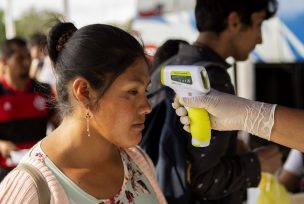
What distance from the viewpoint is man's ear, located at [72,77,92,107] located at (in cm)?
146

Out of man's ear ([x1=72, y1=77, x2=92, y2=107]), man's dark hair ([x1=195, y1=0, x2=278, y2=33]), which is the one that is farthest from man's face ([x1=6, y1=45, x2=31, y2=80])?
man's ear ([x1=72, y1=77, x2=92, y2=107])

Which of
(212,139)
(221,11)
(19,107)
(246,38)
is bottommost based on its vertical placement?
(19,107)

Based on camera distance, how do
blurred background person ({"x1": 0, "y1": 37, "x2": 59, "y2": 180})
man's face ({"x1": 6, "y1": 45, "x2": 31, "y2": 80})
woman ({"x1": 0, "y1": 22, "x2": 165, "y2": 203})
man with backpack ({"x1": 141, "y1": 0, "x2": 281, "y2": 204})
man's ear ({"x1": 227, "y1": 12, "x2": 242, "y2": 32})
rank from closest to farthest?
woman ({"x1": 0, "y1": 22, "x2": 165, "y2": 203}), man with backpack ({"x1": 141, "y1": 0, "x2": 281, "y2": 204}), man's ear ({"x1": 227, "y1": 12, "x2": 242, "y2": 32}), blurred background person ({"x1": 0, "y1": 37, "x2": 59, "y2": 180}), man's face ({"x1": 6, "y1": 45, "x2": 31, "y2": 80})

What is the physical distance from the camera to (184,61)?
2.01 m

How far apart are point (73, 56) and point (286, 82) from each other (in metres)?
3.30

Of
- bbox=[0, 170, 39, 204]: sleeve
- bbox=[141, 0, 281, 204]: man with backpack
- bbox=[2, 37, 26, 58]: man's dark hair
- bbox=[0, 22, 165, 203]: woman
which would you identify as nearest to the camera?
bbox=[0, 170, 39, 204]: sleeve

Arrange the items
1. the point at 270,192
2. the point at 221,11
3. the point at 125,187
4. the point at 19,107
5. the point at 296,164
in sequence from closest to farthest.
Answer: the point at 125,187 → the point at 221,11 → the point at 270,192 → the point at 296,164 → the point at 19,107

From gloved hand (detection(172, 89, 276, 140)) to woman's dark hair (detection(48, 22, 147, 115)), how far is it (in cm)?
22

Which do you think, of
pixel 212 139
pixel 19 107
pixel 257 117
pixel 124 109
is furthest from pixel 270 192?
pixel 19 107

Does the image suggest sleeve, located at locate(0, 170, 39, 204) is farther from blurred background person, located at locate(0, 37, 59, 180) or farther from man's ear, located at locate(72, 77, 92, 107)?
blurred background person, located at locate(0, 37, 59, 180)

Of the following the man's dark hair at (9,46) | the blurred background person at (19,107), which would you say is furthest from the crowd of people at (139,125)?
the man's dark hair at (9,46)

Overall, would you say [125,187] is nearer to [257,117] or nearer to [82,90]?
[82,90]

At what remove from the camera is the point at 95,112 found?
1488 millimetres

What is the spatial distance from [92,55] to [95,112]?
0.57 ft
